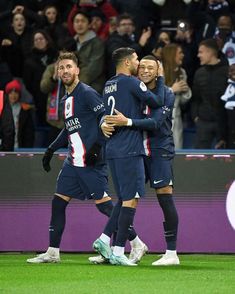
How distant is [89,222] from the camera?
12227 mm

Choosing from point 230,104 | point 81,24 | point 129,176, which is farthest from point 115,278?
point 81,24

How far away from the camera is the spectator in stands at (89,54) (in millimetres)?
15086

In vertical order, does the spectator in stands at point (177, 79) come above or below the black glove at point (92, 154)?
above

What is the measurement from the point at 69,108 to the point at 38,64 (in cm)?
559

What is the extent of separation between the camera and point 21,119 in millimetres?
15477

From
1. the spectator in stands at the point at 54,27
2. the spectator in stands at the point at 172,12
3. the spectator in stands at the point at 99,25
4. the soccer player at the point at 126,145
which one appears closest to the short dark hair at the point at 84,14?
the spectator in stands at the point at 99,25

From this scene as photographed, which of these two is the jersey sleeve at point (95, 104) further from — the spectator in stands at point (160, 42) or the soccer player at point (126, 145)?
the spectator in stands at point (160, 42)

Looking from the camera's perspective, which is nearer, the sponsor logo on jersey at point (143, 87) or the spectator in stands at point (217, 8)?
the sponsor logo on jersey at point (143, 87)

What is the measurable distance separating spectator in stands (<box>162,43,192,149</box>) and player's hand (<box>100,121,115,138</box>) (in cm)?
470

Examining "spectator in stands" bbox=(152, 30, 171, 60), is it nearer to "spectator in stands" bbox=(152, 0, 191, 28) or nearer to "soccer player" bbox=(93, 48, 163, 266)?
→ "spectator in stands" bbox=(152, 0, 191, 28)

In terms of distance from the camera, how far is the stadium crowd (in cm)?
1450

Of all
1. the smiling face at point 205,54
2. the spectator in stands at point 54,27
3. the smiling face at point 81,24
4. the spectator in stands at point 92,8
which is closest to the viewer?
the smiling face at point 205,54

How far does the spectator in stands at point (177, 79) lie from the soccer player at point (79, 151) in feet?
13.9

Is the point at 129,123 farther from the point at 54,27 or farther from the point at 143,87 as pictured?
the point at 54,27
